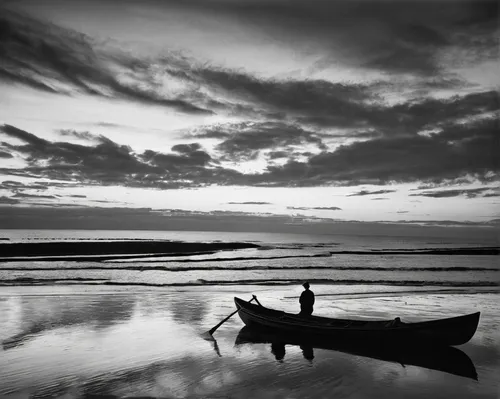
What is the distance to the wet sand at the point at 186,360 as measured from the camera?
1004 cm

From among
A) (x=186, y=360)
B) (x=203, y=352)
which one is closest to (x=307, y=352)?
(x=203, y=352)

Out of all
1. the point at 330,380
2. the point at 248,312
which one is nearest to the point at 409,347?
the point at 330,380

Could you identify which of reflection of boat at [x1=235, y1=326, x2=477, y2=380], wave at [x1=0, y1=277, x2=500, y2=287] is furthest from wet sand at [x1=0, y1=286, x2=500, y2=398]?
wave at [x1=0, y1=277, x2=500, y2=287]

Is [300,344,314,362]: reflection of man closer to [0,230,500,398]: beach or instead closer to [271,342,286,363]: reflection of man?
[0,230,500,398]: beach

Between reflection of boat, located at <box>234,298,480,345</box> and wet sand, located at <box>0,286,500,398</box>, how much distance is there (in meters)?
0.83

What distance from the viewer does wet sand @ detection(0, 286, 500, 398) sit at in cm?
1004

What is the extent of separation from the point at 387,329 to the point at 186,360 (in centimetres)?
652

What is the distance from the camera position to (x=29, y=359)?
489 inches

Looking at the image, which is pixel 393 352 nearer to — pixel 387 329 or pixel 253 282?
pixel 387 329

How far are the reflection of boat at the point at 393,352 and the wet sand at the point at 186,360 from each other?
0.20 m

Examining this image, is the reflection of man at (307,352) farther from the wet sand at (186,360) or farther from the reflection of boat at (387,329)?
the reflection of boat at (387,329)

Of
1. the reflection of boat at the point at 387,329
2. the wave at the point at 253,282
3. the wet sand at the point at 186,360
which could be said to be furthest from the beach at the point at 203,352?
the wave at the point at 253,282

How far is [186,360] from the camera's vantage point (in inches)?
493

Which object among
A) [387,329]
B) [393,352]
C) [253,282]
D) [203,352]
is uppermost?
[387,329]
